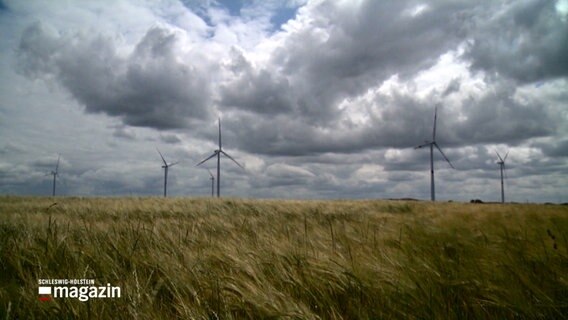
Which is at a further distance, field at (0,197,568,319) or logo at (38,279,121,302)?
logo at (38,279,121,302)

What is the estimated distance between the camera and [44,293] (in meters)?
2.54

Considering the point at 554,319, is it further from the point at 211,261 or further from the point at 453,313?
the point at 211,261

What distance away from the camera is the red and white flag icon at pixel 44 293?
246 centimetres

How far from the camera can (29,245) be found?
371 cm

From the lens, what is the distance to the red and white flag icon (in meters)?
2.46

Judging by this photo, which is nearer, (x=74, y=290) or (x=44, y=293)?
(x=44, y=293)

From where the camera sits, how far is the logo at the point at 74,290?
251cm

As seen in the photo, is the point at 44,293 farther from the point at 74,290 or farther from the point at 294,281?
the point at 294,281

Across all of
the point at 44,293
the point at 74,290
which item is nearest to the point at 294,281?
the point at 74,290

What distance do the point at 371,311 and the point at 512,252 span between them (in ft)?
8.02

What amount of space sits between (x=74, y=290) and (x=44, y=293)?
0.20m

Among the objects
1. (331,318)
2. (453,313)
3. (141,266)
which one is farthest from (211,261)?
(453,313)

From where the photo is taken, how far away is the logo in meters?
2.51

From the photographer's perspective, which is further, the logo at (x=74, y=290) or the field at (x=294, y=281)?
the logo at (x=74, y=290)
